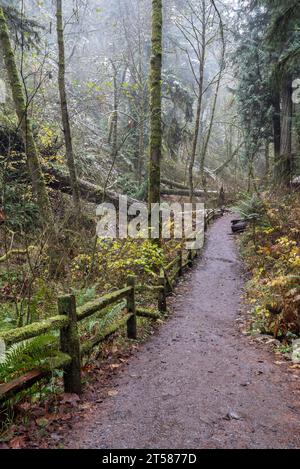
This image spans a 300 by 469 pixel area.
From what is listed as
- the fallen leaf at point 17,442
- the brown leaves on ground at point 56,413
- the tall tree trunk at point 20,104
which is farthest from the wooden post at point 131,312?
the tall tree trunk at point 20,104

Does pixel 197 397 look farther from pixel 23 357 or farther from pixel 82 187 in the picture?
pixel 82 187

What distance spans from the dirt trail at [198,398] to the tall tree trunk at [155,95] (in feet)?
13.3

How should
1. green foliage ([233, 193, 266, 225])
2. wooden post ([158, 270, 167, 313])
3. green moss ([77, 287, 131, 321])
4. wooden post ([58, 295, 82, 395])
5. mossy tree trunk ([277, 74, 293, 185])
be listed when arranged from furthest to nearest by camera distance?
mossy tree trunk ([277, 74, 293, 185]), green foliage ([233, 193, 266, 225]), wooden post ([158, 270, 167, 313]), green moss ([77, 287, 131, 321]), wooden post ([58, 295, 82, 395])

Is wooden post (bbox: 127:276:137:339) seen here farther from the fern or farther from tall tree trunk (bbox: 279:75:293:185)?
tall tree trunk (bbox: 279:75:293:185)

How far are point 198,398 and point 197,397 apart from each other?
0.03 metres

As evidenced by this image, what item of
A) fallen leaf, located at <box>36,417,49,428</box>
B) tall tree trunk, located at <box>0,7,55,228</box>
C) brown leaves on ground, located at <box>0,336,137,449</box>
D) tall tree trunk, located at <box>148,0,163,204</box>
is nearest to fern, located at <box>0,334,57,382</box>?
brown leaves on ground, located at <box>0,336,137,449</box>

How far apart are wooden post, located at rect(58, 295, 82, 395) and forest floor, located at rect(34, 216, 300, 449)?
272 millimetres

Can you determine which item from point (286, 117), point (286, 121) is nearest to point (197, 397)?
point (286, 121)

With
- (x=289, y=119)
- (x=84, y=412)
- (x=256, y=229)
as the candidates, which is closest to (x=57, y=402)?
(x=84, y=412)

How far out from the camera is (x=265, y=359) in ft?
19.6

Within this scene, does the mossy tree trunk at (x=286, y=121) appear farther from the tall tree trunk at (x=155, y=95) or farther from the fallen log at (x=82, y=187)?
the tall tree trunk at (x=155, y=95)

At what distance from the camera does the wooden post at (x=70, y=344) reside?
14.1ft

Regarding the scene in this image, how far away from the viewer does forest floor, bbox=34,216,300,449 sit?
357cm

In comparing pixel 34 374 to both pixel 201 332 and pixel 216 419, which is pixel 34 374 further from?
pixel 201 332
